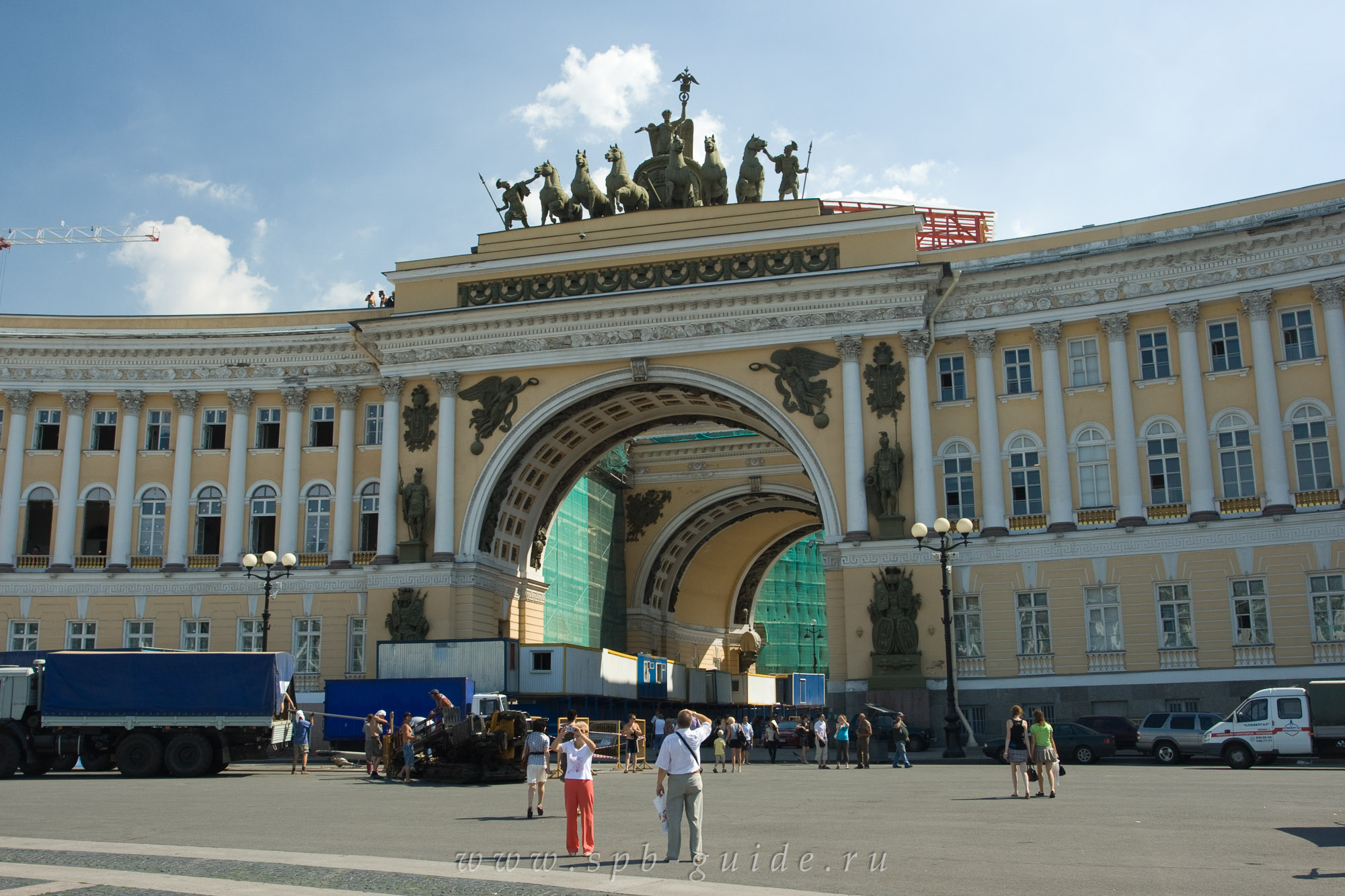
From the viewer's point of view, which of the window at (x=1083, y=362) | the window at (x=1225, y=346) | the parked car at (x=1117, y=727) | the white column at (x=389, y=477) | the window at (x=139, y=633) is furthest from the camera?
the window at (x=139, y=633)

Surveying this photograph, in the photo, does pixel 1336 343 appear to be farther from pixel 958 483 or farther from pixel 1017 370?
pixel 958 483

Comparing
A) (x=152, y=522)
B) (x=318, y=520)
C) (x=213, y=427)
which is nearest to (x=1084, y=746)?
(x=318, y=520)

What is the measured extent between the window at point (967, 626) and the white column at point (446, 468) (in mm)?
17514

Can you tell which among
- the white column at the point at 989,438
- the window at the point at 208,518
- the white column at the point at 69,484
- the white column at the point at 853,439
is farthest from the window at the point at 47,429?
the white column at the point at 989,438

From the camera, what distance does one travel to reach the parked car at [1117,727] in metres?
34.4

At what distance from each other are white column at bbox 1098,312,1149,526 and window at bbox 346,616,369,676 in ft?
87.9

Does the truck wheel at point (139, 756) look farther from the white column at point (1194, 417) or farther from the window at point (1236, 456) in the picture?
the window at point (1236, 456)

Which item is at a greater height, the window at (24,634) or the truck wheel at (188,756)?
the window at (24,634)

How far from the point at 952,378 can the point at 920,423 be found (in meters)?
2.61

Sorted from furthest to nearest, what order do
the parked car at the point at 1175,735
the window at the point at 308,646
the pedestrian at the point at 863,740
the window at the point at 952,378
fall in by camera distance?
the window at the point at 308,646
the window at the point at 952,378
the parked car at the point at 1175,735
the pedestrian at the point at 863,740

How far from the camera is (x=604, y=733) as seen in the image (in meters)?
36.1

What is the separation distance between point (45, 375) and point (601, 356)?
2222 cm

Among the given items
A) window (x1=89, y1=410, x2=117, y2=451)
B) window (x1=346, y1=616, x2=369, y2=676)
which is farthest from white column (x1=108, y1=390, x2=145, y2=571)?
window (x1=346, y1=616, x2=369, y2=676)

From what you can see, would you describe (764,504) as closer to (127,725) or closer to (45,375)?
(45,375)
